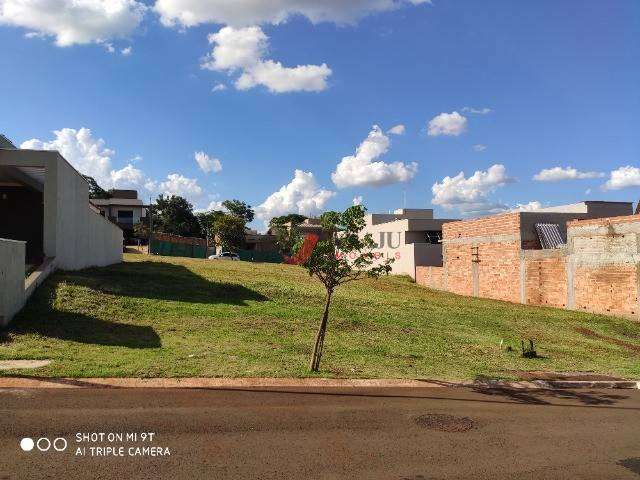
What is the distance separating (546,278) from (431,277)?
43.3ft

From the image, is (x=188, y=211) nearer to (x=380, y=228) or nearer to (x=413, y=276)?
(x=380, y=228)

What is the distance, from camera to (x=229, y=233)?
71.3 m

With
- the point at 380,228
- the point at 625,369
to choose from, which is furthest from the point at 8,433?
the point at 380,228

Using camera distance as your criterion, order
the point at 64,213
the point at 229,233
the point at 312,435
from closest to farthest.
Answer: the point at 312,435 < the point at 64,213 < the point at 229,233

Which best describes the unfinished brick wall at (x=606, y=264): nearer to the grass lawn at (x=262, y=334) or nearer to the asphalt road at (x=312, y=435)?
the grass lawn at (x=262, y=334)

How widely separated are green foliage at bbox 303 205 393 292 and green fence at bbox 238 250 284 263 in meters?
58.8

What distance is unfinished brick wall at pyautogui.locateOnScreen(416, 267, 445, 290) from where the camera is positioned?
1570 inches

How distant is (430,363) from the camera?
12.5 metres

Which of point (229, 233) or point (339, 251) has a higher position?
point (229, 233)

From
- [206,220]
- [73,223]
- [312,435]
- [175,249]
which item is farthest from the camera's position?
[206,220]

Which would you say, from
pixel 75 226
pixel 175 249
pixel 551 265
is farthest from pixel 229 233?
pixel 75 226

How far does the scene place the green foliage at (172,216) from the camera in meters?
83.0

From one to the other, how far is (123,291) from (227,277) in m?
8.32

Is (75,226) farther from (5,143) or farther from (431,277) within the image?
(431,277)
